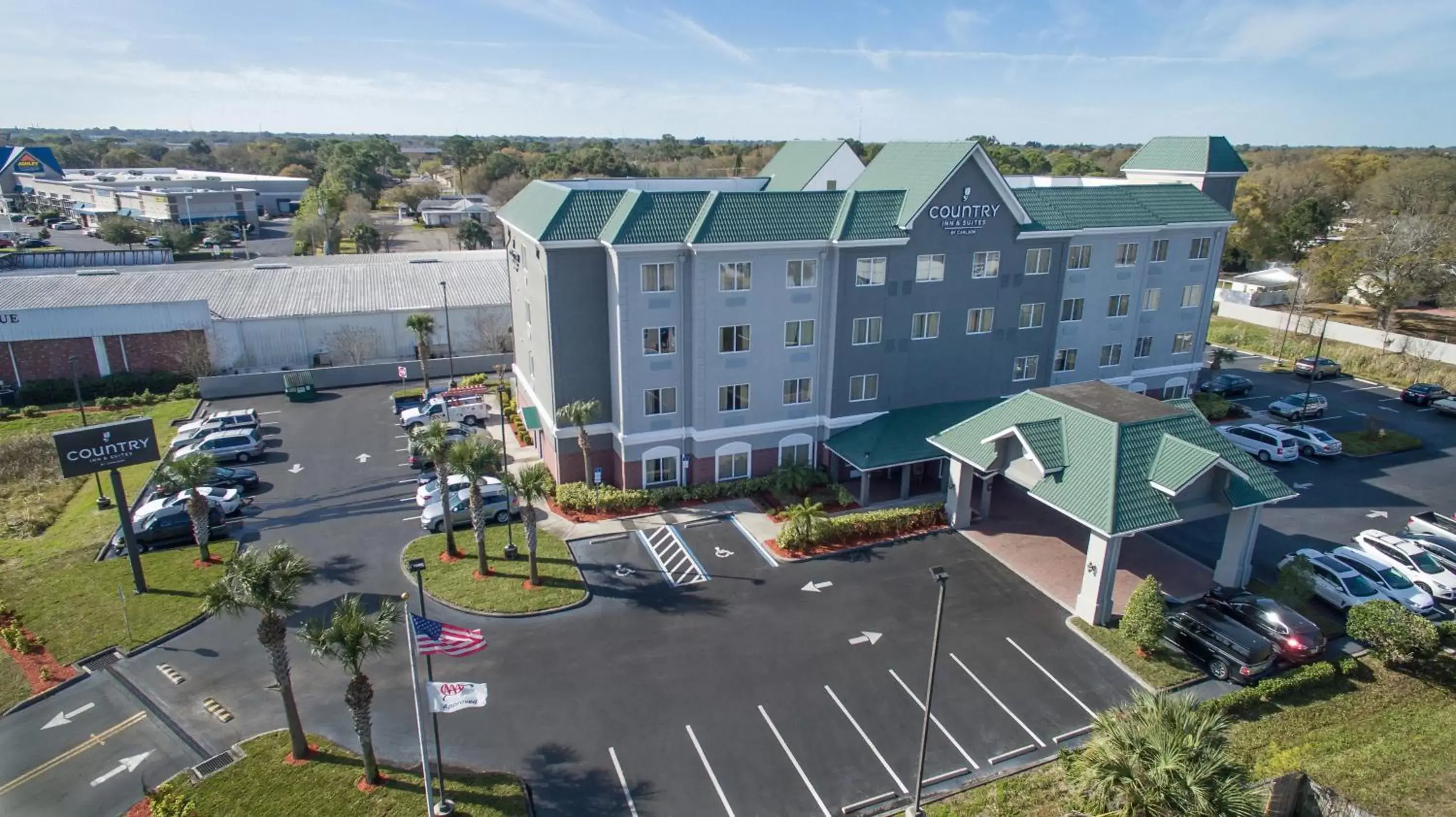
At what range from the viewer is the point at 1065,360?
152 ft

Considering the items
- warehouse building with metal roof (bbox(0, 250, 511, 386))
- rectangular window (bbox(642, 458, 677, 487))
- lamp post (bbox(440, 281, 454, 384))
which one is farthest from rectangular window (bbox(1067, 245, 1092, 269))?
warehouse building with metal roof (bbox(0, 250, 511, 386))

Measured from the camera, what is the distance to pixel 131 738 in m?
23.7

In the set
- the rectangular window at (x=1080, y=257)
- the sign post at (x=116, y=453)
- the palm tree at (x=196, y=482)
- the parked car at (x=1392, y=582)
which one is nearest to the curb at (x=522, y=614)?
the palm tree at (x=196, y=482)

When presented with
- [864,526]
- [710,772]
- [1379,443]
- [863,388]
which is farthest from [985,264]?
[710,772]

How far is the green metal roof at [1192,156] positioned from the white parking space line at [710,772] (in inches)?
1861

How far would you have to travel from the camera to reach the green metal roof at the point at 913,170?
39062mm

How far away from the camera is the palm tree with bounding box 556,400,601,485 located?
37.1 m

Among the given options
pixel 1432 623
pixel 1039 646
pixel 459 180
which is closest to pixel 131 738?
pixel 1039 646

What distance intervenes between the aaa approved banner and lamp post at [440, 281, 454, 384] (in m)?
39.4

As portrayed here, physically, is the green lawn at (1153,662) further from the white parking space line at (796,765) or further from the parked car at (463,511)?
the parked car at (463,511)

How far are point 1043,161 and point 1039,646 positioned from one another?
13191 cm

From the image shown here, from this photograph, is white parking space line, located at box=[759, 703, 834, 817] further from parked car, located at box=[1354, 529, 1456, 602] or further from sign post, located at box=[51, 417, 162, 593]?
parked car, located at box=[1354, 529, 1456, 602]

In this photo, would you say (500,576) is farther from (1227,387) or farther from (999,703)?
(1227,387)

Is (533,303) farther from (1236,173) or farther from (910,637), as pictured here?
(1236,173)
